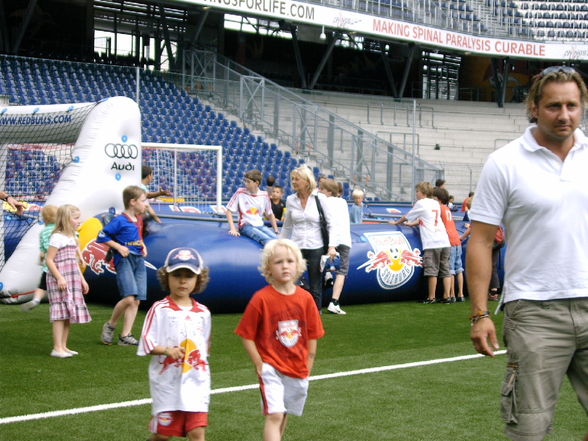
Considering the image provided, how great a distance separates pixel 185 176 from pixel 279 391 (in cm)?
1417

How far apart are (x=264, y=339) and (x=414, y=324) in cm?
612

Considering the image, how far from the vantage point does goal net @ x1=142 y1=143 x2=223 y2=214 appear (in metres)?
17.8

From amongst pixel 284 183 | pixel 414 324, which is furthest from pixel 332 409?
pixel 284 183

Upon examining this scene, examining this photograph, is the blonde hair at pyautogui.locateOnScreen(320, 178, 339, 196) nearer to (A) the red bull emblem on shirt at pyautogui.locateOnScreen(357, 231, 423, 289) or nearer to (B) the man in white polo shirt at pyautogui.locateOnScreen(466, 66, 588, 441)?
(A) the red bull emblem on shirt at pyautogui.locateOnScreen(357, 231, 423, 289)

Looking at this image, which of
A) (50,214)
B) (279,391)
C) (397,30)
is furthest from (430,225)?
(397,30)

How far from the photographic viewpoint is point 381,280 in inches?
498

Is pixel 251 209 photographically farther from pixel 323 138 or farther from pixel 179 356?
pixel 323 138

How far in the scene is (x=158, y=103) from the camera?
26203mm

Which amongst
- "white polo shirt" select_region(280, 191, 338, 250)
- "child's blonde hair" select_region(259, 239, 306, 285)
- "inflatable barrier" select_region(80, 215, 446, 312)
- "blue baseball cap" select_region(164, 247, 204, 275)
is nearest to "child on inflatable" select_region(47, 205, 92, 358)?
"inflatable barrier" select_region(80, 215, 446, 312)

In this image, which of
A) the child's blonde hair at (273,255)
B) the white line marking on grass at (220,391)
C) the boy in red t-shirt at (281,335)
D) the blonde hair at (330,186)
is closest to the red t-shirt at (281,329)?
the boy in red t-shirt at (281,335)

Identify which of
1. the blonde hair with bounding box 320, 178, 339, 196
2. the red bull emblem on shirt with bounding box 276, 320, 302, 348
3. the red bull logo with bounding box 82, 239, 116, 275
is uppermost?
the blonde hair with bounding box 320, 178, 339, 196

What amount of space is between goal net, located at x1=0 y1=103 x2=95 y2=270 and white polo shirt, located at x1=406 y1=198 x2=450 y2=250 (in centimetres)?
479

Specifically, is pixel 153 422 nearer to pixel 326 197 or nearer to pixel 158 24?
pixel 326 197

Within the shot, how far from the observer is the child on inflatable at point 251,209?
11.5 m
